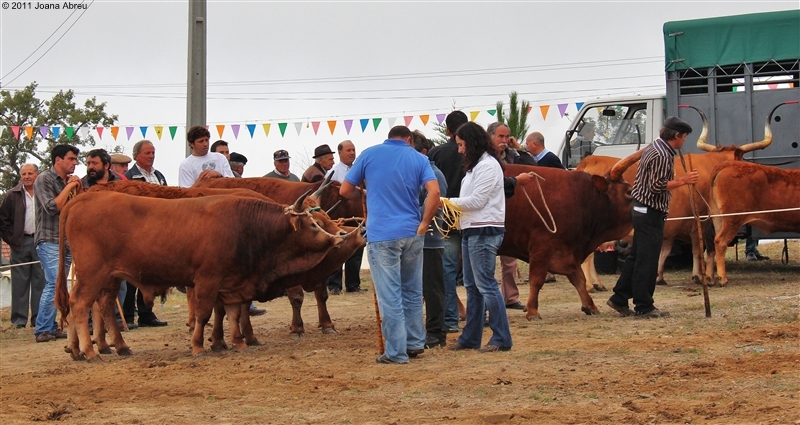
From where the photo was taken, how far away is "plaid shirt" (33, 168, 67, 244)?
12.1 metres

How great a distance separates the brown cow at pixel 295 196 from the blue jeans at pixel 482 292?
194cm

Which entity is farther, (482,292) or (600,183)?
(600,183)

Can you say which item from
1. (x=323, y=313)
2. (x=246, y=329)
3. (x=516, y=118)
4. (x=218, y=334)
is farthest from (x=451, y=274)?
(x=516, y=118)

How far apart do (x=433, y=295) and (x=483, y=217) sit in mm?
A: 1090

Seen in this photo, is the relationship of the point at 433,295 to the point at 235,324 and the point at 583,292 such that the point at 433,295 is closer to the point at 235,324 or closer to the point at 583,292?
the point at 235,324

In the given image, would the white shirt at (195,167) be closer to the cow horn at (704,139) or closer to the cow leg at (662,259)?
the cow leg at (662,259)

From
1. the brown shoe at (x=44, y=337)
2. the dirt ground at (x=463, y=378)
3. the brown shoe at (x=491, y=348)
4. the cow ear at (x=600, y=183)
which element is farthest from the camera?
the brown shoe at (x=44, y=337)

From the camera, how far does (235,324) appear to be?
34.7 ft

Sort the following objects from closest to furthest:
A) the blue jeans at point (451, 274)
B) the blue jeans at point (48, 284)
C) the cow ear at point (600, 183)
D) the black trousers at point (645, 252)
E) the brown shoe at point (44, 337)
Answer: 1. the blue jeans at point (451, 274)
2. the black trousers at point (645, 252)
3. the blue jeans at point (48, 284)
4. the cow ear at point (600, 183)
5. the brown shoe at point (44, 337)

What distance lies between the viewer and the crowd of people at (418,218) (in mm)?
9188

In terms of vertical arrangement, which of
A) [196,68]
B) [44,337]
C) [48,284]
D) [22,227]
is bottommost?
[44,337]

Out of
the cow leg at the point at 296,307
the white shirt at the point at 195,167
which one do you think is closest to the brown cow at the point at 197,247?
the cow leg at the point at 296,307

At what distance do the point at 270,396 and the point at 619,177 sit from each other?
586cm

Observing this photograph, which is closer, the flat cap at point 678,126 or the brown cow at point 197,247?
the brown cow at point 197,247
